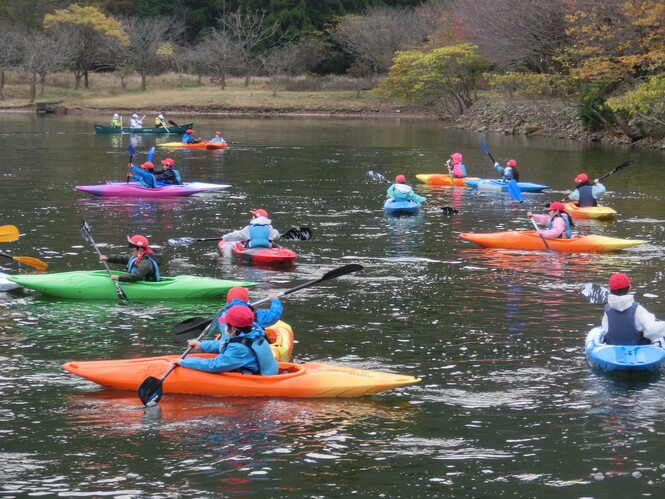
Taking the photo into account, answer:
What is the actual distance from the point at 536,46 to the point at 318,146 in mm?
14737

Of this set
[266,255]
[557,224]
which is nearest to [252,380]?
[266,255]

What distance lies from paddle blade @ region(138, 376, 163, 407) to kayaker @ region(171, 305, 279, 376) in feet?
1.92

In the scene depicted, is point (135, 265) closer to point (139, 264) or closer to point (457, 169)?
point (139, 264)

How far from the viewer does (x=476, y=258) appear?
20.6 meters

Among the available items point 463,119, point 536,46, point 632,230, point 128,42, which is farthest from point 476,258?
point 128,42

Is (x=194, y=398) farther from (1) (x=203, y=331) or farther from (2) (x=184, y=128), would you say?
(2) (x=184, y=128)

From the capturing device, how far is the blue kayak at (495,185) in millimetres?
30984

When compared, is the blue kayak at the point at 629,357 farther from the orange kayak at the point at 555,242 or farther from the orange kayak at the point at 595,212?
the orange kayak at the point at 595,212

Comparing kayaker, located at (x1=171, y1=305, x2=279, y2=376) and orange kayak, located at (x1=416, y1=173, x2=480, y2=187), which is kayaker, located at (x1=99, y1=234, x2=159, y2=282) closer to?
kayaker, located at (x1=171, y1=305, x2=279, y2=376)

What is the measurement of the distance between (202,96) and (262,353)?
6602 cm

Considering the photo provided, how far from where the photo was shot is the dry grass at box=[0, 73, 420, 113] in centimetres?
7388

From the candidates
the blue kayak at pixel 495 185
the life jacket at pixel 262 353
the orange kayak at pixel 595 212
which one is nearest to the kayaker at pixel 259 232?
the life jacket at pixel 262 353

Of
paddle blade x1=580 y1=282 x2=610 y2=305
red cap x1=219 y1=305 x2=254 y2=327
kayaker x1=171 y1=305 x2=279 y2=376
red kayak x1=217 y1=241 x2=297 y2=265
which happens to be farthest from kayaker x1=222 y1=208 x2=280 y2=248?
red cap x1=219 y1=305 x2=254 y2=327

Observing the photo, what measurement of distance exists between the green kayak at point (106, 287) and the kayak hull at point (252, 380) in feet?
14.5
